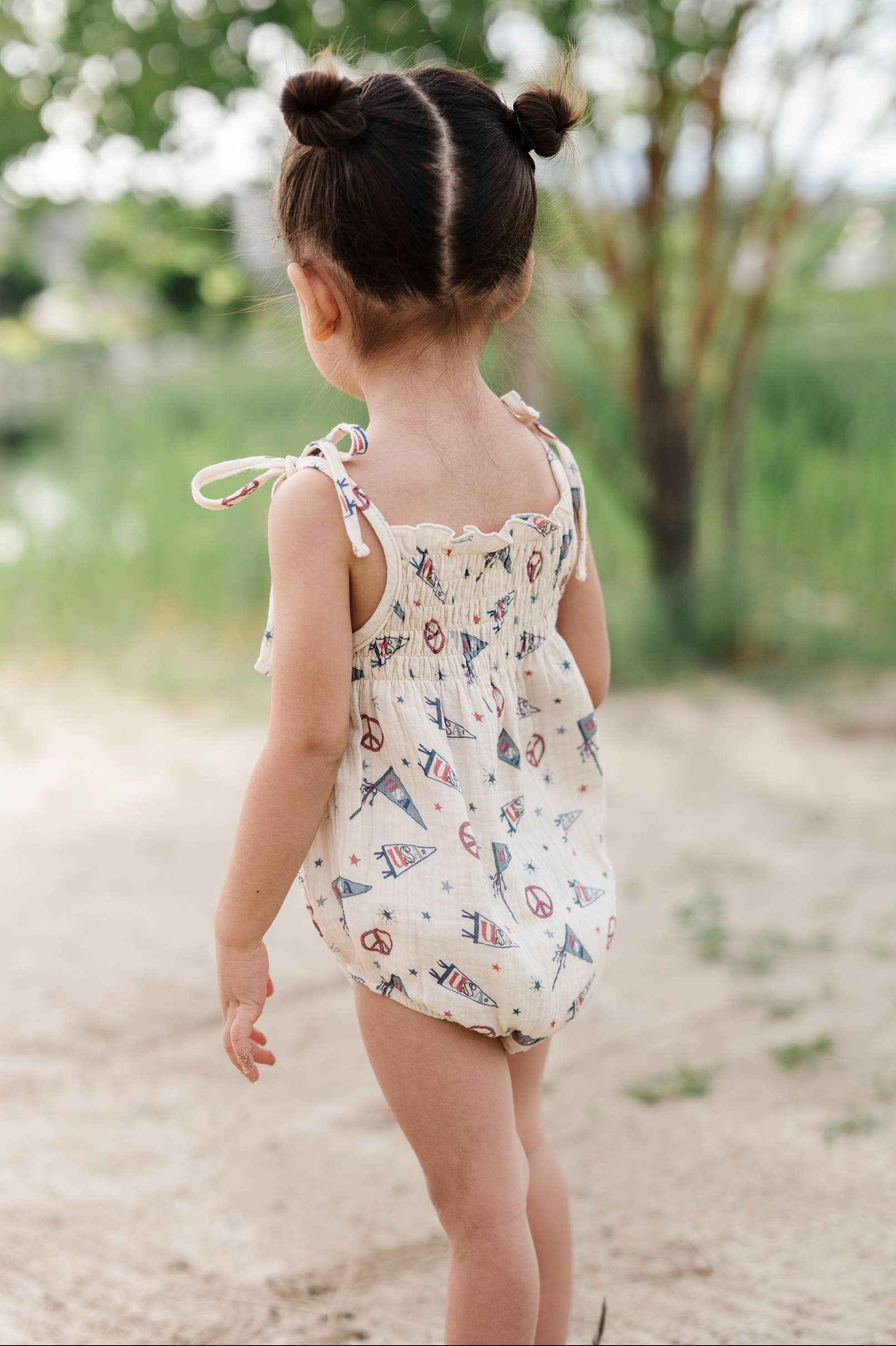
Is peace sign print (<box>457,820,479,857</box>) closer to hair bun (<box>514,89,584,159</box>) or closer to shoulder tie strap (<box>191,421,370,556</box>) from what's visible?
shoulder tie strap (<box>191,421,370,556</box>)

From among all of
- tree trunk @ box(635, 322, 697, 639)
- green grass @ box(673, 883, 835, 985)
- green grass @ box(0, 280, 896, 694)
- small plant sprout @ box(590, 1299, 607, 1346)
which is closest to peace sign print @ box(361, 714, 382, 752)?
small plant sprout @ box(590, 1299, 607, 1346)

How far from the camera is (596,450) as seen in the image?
4574 millimetres

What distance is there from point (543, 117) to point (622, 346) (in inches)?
→ 157

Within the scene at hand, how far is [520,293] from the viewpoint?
3.85ft

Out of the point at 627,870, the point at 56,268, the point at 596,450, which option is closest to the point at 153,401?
the point at 596,450

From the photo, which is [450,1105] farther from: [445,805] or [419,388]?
[419,388]

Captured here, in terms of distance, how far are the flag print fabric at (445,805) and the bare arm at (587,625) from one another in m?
0.15

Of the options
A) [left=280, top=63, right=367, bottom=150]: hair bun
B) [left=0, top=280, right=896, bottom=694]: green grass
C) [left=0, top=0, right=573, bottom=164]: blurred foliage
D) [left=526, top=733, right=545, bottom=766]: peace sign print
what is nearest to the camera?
[left=280, top=63, right=367, bottom=150]: hair bun

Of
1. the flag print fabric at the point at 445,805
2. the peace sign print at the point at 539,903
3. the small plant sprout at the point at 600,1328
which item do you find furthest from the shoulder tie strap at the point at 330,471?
the small plant sprout at the point at 600,1328

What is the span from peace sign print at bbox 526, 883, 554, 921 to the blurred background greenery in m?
2.14

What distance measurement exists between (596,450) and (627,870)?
2148 mm

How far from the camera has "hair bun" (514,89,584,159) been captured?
1.13 m

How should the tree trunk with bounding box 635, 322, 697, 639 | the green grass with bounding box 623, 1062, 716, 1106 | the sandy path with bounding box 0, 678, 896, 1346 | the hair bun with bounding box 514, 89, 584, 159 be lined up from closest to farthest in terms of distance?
the hair bun with bounding box 514, 89, 584, 159 → the sandy path with bounding box 0, 678, 896, 1346 → the green grass with bounding box 623, 1062, 716, 1106 → the tree trunk with bounding box 635, 322, 697, 639

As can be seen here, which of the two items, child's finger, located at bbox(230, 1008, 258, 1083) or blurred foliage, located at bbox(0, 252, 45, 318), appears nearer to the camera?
child's finger, located at bbox(230, 1008, 258, 1083)
